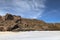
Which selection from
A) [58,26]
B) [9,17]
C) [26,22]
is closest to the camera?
[58,26]

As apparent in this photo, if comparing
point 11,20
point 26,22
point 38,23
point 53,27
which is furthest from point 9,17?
point 53,27

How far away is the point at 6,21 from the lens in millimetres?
73125

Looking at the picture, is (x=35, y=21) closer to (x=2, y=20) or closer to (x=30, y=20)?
(x=30, y=20)

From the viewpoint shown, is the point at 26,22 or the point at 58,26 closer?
the point at 58,26

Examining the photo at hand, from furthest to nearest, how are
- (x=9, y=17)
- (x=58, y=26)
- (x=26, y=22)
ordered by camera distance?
(x=26, y=22) < (x=9, y=17) < (x=58, y=26)

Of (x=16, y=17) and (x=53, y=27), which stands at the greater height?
(x=16, y=17)

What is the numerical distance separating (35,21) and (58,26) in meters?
16.1

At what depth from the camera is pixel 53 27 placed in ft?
203

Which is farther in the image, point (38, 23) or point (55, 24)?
point (38, 23)

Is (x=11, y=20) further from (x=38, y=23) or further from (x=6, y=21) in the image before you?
(x=38, y=23)

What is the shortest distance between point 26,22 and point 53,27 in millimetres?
16237

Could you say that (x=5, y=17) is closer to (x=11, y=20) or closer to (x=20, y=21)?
(x=11, y=20)

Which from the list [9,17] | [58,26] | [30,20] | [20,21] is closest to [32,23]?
[30,20]

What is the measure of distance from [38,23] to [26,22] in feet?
19.5
